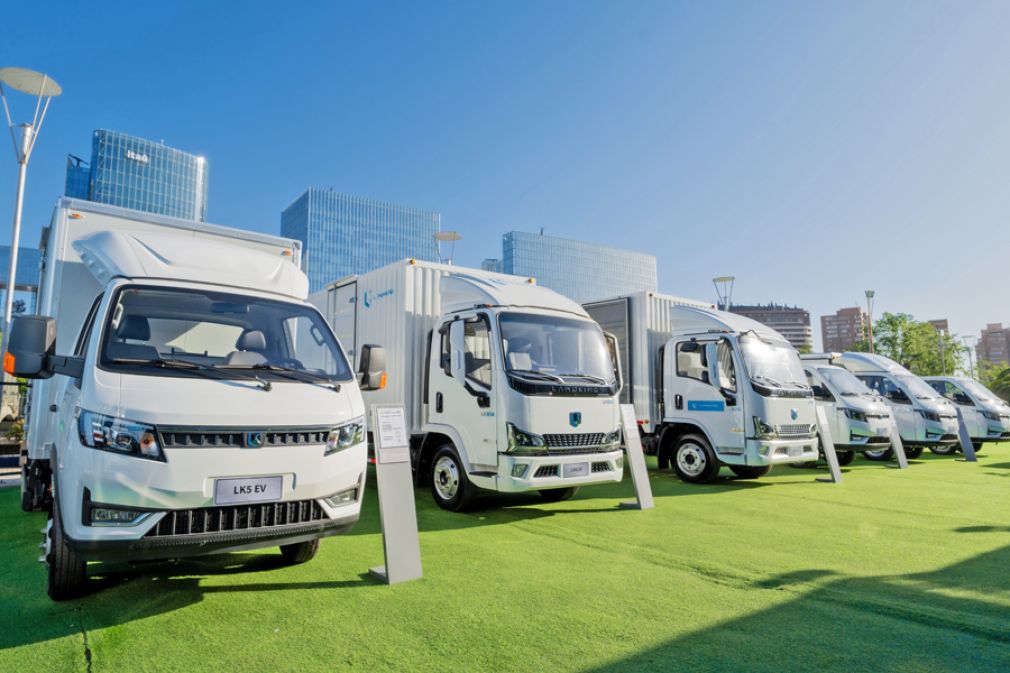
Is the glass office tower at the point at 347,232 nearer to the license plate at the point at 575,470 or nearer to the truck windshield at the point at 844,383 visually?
the truck windshield at the point at 844,383

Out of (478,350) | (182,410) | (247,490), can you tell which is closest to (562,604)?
(247,490)

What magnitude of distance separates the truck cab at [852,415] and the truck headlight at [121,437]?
11.3m

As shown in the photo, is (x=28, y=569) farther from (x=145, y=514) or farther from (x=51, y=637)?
(x=145, y=514)

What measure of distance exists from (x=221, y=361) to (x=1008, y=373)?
55.6 metres

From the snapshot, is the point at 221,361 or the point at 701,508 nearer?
the point at 221,361

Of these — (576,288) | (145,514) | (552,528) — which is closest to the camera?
(145,514)

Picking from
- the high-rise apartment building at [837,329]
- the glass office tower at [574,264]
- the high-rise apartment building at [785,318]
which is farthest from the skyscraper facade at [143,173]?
the high-rise apartment building at [837,329]

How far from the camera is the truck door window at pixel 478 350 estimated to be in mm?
6656

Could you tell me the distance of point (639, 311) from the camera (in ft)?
33.1

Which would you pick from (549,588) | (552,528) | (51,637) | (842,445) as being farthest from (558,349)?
(842,445)

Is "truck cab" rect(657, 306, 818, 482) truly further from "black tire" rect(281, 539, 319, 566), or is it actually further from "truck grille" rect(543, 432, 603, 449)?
"black tire" rect(281, 539, 319, 566)

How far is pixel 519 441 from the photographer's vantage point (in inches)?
244

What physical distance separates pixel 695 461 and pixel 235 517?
7.67 metres

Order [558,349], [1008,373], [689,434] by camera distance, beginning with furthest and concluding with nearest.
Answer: [1008,373]
[689,434]
[558,349]
